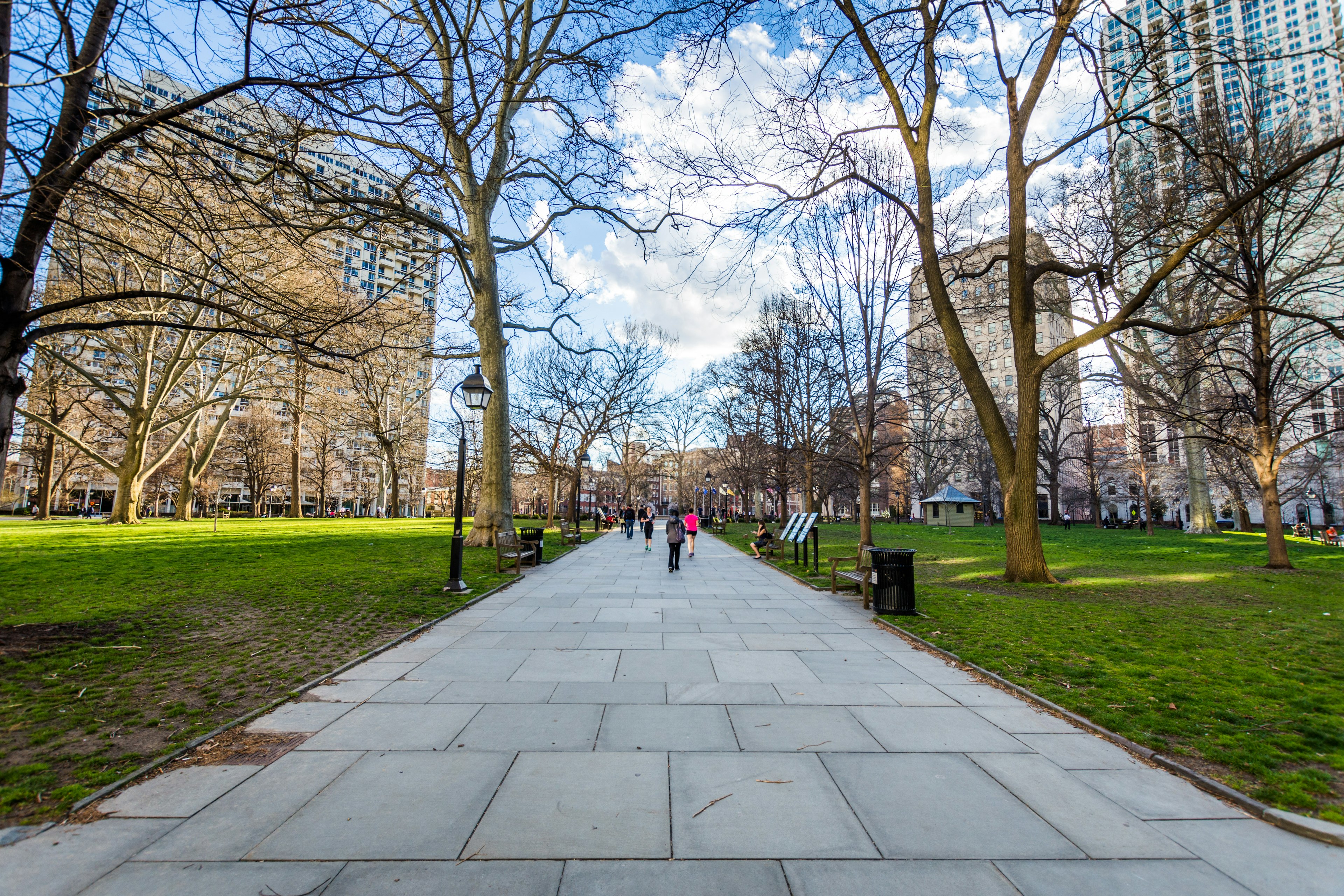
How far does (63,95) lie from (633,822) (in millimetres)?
7719

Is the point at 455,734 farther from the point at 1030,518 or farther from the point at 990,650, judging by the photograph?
the point at 1030,518

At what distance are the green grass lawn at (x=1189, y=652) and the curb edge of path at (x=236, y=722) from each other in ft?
21.1

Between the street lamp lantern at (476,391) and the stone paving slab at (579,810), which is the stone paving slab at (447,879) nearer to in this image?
the stone paving slab at (579,810)

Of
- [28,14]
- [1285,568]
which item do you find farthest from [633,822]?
[1285,568]

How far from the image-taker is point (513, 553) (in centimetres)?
1412

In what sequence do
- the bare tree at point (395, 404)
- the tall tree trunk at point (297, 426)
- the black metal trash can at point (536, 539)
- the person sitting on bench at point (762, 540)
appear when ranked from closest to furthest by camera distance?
the black metal trash can at point (536, 539)
the person sitting on bench at point (762, 540)
the tall tree trunk at point (297, 426)
the bare tree at point (395, 404)

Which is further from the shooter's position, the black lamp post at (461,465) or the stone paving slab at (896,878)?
the black lamp post at (461,465)

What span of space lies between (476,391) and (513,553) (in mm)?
4532

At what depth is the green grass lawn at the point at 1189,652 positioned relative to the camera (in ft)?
12.7

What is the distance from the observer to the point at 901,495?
2606 inches

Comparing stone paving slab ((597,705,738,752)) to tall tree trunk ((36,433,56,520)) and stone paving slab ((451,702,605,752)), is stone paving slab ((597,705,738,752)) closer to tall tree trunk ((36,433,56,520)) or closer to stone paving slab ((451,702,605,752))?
stone paving slab ((451,702,605,752))

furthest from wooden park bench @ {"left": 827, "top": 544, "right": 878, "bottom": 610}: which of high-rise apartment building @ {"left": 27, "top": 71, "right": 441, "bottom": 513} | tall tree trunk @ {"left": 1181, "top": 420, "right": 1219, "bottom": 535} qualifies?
tall tree trunk @ {"left": 1181, "top": 420, "right": 1219, "bottom": 535}

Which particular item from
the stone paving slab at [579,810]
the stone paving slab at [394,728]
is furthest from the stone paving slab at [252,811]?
the stone paving slab at [579,810]

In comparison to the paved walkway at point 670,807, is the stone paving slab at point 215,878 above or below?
above
